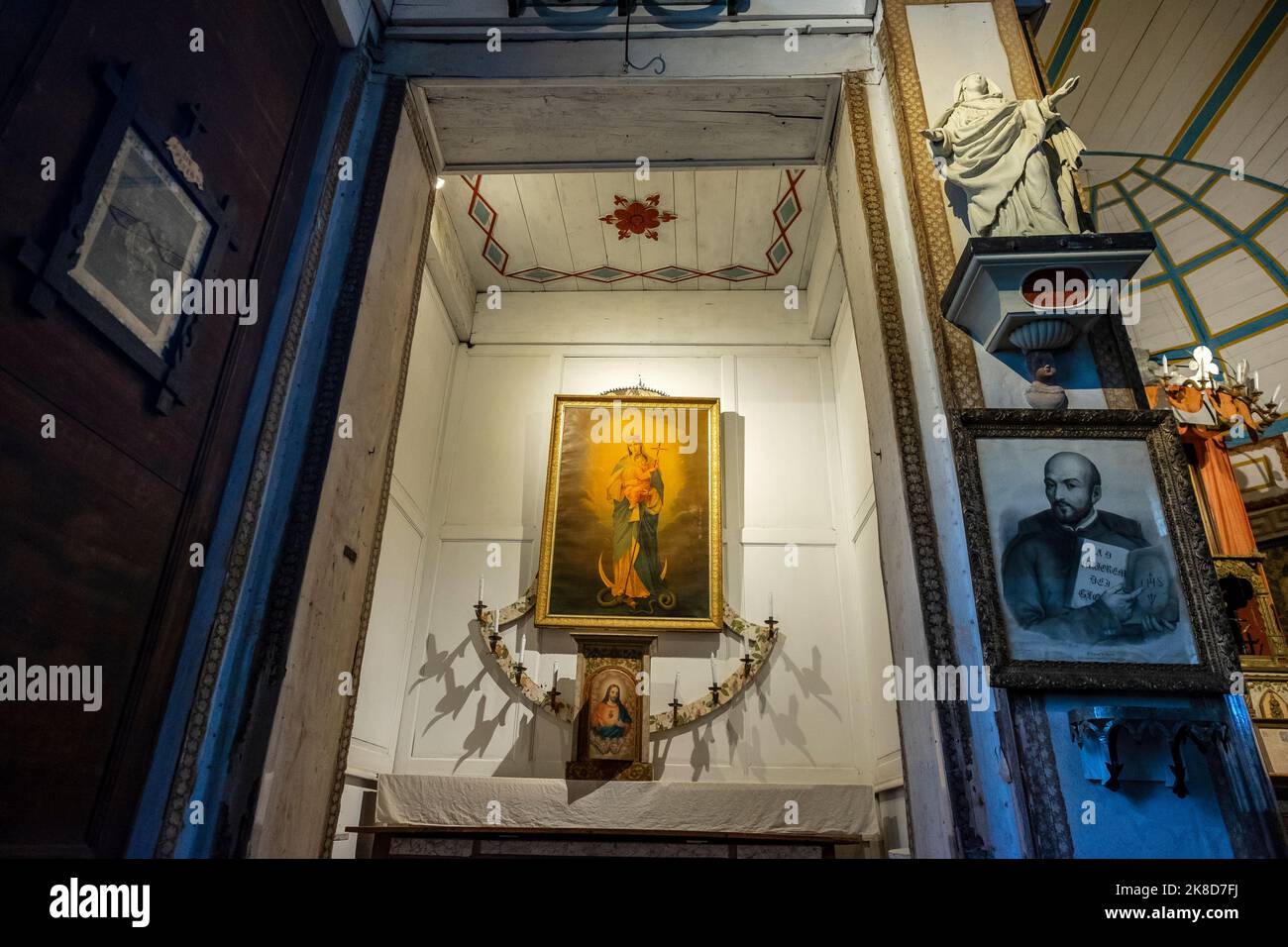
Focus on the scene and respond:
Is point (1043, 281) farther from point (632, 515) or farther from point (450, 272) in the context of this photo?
point (450, 272)

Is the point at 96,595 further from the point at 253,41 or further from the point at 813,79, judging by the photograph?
the point at 813,79

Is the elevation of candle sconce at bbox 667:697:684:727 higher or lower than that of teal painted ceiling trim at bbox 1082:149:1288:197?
lower

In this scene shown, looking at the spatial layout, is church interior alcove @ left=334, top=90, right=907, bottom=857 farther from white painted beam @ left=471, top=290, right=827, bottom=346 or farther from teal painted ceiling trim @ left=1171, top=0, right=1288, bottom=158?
teal painted ceiling trim @ left=1171, top=0, right=1288, bottom=158

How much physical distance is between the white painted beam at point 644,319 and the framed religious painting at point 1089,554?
3809 mm

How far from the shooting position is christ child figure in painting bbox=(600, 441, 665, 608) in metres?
5.50

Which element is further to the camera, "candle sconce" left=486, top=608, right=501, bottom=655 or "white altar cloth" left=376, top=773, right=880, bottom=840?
"candle sconce" left=486, top=608, right=501, bottom=655

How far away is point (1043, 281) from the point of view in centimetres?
285

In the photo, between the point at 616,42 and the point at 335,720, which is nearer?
the point at 335,720

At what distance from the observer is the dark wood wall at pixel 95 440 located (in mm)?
1825

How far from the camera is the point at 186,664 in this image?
8.00 feet

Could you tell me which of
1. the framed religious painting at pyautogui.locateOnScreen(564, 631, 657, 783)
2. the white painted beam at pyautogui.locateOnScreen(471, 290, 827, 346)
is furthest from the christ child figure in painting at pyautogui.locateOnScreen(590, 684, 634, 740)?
the white painted beam at pyautogui.locateOnScreen(471, 290, 827, 346)

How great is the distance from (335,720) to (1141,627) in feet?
9.47

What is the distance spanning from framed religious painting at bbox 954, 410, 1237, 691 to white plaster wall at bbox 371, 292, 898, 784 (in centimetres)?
210
